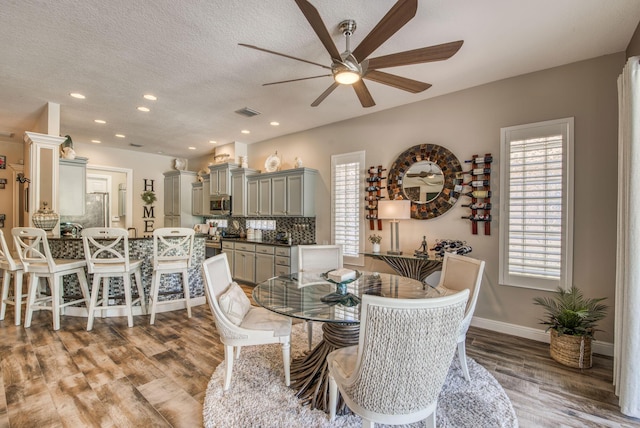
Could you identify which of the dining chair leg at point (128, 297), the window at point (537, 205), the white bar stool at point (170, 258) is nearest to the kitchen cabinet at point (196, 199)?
the white bar stool at point (170, 258)

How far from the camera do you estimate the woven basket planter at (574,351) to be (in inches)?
97.7

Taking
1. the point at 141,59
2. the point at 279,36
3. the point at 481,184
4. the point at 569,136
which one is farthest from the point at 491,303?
the point at 141,59

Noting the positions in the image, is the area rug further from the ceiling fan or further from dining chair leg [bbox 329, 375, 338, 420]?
the ceiling fan

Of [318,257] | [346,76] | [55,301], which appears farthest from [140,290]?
[346,76]

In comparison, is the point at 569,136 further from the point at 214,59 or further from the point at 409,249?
the point at 214,59

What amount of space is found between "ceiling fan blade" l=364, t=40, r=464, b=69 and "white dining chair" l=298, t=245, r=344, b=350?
6.09ft

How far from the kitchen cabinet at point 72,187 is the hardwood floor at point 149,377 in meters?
2.36

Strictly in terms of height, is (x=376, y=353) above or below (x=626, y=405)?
above

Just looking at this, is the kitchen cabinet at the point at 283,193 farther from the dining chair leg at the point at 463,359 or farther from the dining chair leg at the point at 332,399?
the dining chair leg at the point at 332,399

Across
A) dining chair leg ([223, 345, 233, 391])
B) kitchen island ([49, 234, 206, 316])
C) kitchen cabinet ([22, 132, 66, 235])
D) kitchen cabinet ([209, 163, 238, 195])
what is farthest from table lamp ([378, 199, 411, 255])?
kitchen cabinet ([22, 132, 66, 235])

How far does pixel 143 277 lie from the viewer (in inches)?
152

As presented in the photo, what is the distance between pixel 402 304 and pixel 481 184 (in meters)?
2.78

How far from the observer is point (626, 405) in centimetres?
191

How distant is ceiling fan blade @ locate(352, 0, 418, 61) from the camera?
1617 mm
